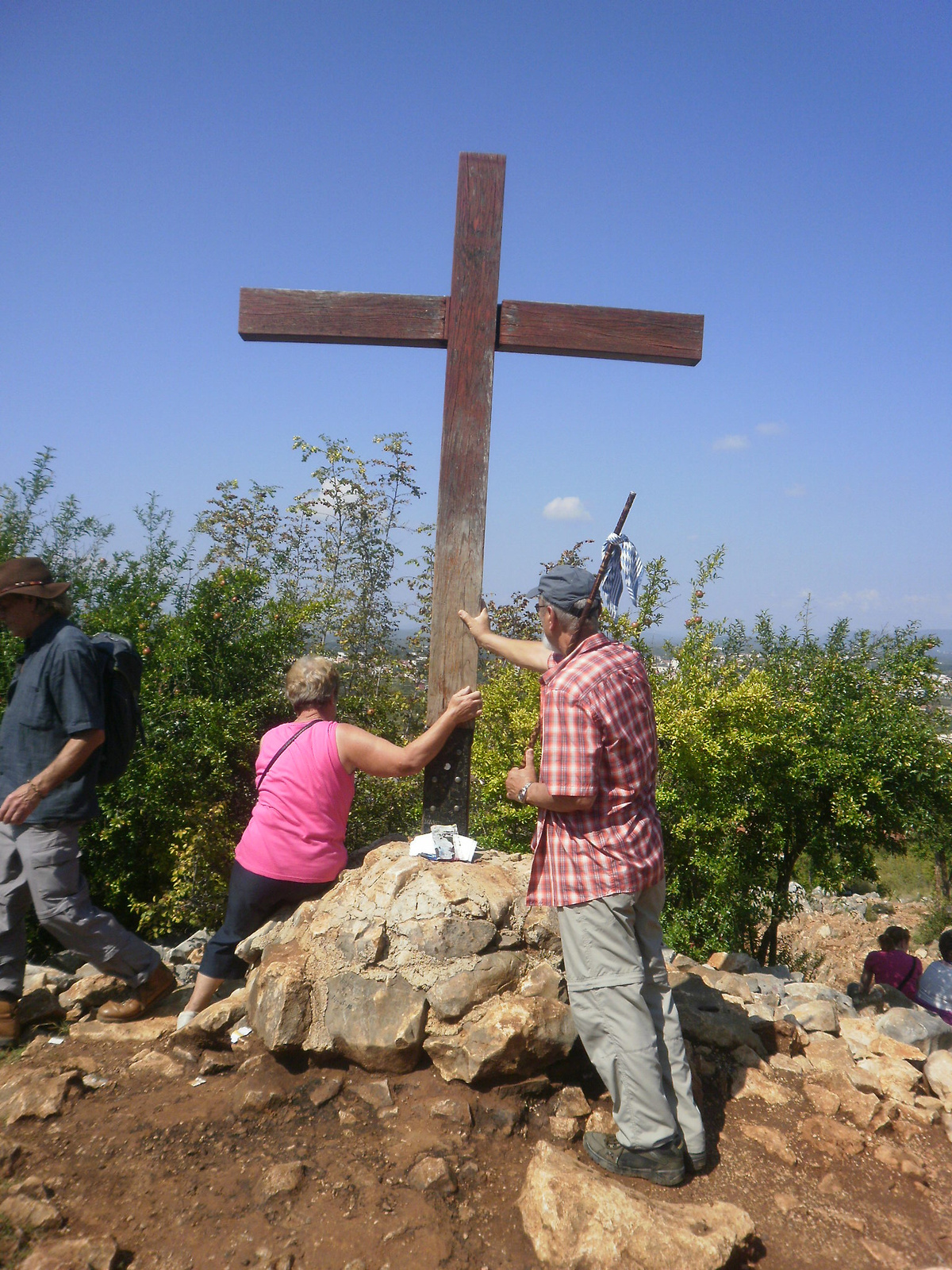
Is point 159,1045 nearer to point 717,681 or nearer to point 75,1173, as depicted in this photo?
point 75,1173

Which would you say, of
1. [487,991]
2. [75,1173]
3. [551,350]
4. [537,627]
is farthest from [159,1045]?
[537,627]

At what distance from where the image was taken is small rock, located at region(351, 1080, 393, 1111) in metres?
2.92

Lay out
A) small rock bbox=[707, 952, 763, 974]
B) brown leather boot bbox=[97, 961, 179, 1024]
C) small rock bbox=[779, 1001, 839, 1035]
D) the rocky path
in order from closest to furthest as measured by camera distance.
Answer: the rocky path < brown leather boot bbox=[97, 961, 179, 1024] < small rock bbox=[779, 1001, 839, 1035] < small rock bbox=[707, 952, 763, 974]

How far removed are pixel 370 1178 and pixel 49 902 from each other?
6.21ft

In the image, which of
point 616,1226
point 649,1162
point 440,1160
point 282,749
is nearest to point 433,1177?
point 440,1160

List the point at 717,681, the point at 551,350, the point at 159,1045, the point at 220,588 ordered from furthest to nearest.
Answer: the point at 717,681
the point at 220,588
the point at 551,350
the point at 159,1045

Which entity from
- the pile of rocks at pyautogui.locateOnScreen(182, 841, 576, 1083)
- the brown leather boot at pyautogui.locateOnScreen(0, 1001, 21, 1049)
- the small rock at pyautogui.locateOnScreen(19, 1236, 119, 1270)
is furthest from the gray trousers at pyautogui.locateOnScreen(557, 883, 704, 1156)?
the brown leather boot at pyautogui.locateOnScreen(0, 1001, 21, 1049)

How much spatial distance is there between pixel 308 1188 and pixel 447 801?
146 centimetres

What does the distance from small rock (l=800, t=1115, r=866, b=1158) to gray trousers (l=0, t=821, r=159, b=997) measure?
2.86 m

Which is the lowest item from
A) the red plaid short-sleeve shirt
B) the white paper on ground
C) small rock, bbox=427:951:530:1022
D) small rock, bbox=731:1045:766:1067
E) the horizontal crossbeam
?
small rock, bbox=731:1045:766:1067

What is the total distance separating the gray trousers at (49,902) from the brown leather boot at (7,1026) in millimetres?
61

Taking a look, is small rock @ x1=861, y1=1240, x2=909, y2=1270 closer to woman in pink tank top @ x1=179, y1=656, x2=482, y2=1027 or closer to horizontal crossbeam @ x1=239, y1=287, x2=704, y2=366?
woman in pink tank top @ x1=179, y1=656, x2=482, y2=1027

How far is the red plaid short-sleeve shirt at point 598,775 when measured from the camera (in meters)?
2.74

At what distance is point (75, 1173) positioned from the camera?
2615 millimetres
